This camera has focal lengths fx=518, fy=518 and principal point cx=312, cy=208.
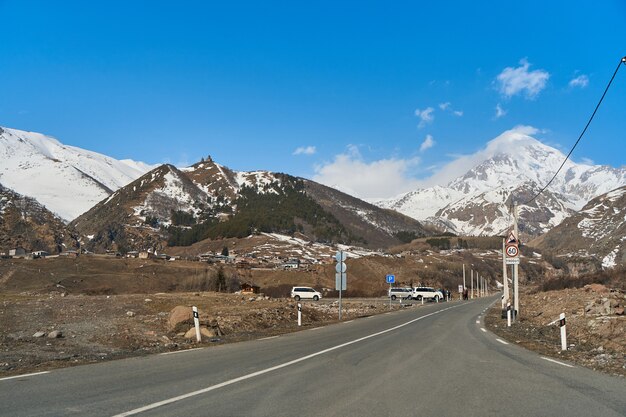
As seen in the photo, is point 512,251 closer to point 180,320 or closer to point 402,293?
point 180,320

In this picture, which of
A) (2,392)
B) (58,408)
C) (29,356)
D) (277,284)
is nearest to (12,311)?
(29,356)

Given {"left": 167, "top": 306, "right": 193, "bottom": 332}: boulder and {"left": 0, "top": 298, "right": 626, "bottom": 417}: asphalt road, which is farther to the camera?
{"left": 167, "top": 306, "right": 193, "bottom": 332}: boulder

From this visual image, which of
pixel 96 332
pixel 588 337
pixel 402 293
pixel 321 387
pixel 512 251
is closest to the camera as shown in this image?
pixel 321 387

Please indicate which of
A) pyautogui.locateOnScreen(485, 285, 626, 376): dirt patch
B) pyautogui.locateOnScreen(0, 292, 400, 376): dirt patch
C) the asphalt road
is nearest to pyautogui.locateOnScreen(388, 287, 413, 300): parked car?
pyautogui.locateOnScreen(0, 292, 400, 376): dirt patch

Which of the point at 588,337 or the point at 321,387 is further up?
the point at 321,387

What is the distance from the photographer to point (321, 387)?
359 inches

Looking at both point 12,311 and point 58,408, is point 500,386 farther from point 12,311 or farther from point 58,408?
point 12,311

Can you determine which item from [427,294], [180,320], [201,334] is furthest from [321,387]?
[427,294]

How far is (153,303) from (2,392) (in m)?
26.8

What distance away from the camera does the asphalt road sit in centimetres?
747

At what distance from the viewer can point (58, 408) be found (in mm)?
7398

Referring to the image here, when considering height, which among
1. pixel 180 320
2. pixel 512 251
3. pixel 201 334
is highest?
pixel 512 251

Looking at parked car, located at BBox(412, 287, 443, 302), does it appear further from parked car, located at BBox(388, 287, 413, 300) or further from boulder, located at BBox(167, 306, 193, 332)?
boulder, located at BBox(167, 306, 193, 332)

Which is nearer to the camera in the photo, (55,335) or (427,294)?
(55,335)
